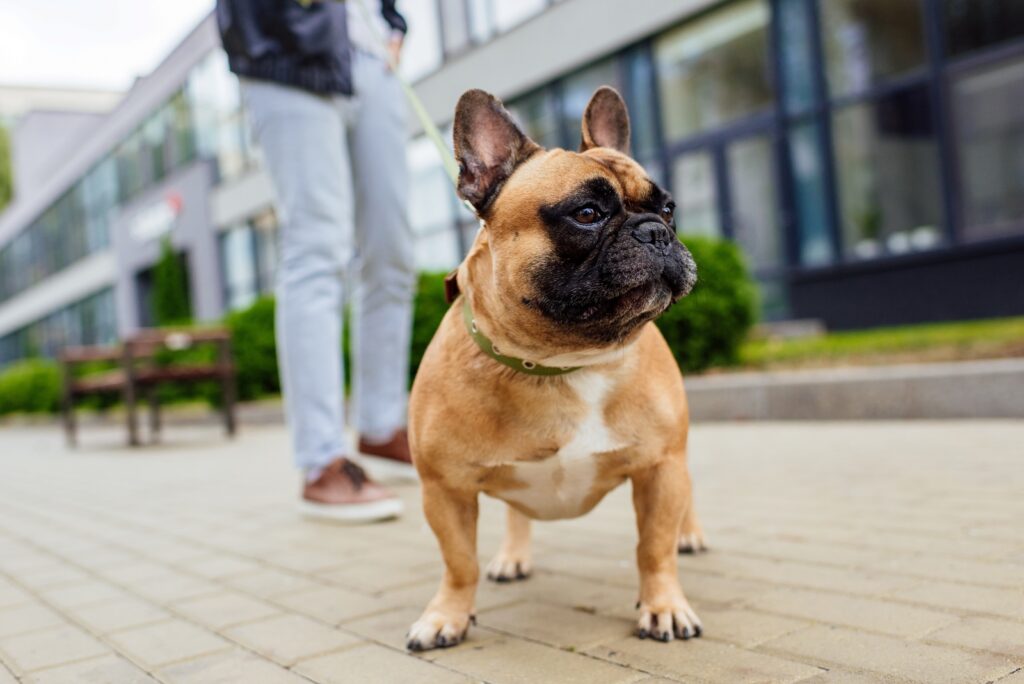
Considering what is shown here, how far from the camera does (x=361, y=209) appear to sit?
3912mm

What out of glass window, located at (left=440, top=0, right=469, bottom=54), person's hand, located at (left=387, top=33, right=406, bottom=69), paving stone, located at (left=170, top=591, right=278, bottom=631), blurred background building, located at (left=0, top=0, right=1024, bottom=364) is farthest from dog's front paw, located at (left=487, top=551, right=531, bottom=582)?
glass window, located at (left=440, top=0, right=469, bottom=54)

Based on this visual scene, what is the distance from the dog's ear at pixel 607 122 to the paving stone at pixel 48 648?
5.51 feet

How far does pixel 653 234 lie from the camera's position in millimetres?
1904

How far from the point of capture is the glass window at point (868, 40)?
10672mm

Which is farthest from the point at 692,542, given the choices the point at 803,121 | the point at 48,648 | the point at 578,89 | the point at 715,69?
the point at 578,89

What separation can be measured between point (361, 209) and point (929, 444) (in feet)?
9.66

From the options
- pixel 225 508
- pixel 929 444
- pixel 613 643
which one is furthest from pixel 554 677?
pixel 929 444

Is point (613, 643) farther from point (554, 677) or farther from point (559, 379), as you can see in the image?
point (559, 379)

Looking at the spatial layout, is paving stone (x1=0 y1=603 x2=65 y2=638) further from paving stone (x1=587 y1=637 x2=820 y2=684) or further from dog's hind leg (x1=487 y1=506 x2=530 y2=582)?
paving stone (x1=587 y1=637 x2=820 y2=684)

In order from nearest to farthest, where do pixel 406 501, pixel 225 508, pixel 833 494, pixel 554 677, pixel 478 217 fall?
pixel 554 677 → pixel 478 217 → pixel 833 494 → pixel 406 501 → pixel 225 508

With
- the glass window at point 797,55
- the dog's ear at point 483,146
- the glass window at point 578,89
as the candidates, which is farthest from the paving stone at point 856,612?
the glass window at point 578,89

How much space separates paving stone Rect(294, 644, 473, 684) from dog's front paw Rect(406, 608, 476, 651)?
4 cm

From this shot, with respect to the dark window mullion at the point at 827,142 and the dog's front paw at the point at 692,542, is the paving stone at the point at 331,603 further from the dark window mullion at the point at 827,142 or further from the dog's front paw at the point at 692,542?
the dark window mullion at the point at 827,142

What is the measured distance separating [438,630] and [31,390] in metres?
19.6
